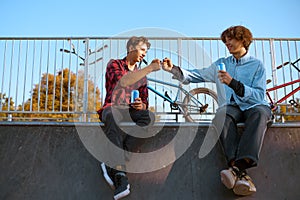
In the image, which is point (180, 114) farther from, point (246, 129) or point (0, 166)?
point (0, 166)

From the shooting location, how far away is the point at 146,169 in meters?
2.70

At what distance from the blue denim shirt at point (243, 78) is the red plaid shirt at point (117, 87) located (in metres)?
0.41

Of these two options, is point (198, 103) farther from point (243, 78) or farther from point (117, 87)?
point (117, 87)

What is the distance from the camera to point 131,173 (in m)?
2.67

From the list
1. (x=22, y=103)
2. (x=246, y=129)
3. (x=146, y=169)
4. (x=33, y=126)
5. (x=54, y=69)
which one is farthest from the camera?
(x=54, y=69)

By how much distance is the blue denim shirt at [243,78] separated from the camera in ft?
8.97

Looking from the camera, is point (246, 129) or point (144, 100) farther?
point (144, 100)

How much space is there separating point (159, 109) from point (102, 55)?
101 centimetres

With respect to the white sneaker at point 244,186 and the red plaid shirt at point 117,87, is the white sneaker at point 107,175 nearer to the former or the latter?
the red plaid shirt at point 117,87

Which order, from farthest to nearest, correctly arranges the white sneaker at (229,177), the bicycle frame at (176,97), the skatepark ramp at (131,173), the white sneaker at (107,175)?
1. the bicycle frame at (176,97)
2. the skatepark ramp at (131,173)
3. the white sneaker at (107,175)
4. the white sneaker at (229,177)

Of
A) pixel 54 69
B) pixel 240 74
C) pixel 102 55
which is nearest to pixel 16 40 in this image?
pixel 54 69

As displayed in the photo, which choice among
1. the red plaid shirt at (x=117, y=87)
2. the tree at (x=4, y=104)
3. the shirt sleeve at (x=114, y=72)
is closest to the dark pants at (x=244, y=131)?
the red plaid shirt at (x=117, y=87)

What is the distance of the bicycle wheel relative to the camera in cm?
461

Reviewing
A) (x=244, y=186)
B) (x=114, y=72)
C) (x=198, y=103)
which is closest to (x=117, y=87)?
(x=114, y=72)
